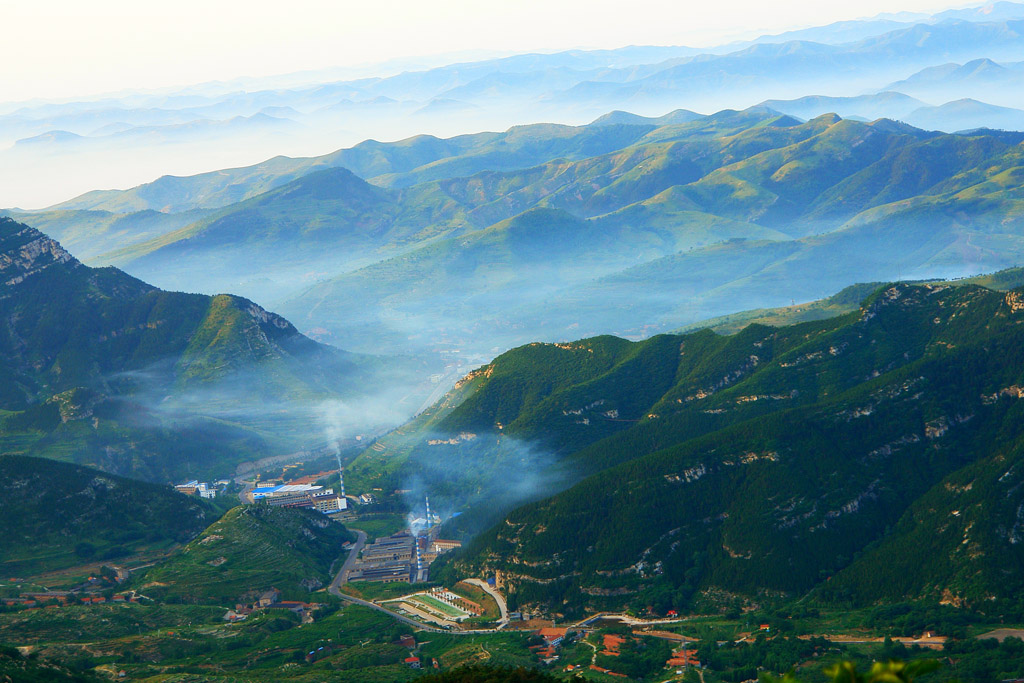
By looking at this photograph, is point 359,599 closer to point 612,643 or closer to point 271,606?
point 271,606

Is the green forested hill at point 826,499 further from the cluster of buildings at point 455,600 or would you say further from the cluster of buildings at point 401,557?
the cluster of buildings at point 401,557

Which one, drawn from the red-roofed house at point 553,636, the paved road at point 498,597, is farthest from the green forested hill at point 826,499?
the red-roofed house at point 553,636

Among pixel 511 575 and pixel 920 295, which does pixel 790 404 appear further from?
pixel 511 575

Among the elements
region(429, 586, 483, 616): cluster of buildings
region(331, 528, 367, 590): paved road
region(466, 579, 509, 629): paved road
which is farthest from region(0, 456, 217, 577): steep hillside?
region(466, 579, 509, 629): paved road

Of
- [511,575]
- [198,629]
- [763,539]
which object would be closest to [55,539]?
[198,629]

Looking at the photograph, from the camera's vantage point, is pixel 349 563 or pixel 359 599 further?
pixel 349 563

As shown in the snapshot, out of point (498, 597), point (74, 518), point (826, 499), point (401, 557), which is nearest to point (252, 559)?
point (401, 557)
